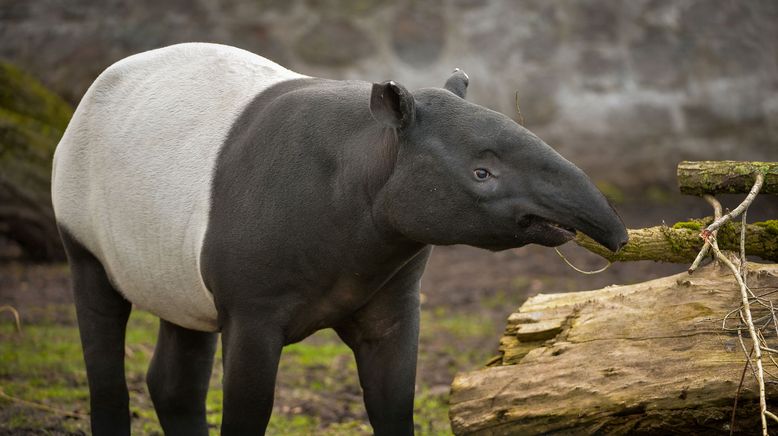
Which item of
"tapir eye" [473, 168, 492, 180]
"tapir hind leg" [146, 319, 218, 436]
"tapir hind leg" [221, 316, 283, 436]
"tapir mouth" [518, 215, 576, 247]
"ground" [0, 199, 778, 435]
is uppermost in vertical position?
"tapir eye" [473, 168, 492, 180]

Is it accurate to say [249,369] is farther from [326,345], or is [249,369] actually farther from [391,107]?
[326,345]

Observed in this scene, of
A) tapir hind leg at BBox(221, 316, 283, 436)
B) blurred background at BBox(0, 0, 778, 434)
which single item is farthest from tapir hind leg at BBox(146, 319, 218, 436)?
blurred background at BBox(0, 0, 778, 434)

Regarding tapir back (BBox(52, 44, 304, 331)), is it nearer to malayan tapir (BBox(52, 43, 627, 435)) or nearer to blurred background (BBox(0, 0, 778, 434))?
malayan tapir (BBox(52, 43, 627, 435))

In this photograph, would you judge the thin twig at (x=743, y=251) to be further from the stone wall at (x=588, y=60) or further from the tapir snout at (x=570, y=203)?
the stone wall at (x=588, y=60)

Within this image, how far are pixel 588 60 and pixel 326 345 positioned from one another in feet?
16.5

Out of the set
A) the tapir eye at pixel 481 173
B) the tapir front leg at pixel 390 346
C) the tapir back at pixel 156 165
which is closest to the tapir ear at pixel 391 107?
the tapir eye at pixel 481 173

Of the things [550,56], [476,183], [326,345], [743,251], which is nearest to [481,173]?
[476,183]

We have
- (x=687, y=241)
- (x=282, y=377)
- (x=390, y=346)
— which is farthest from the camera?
(x=282, y=377)

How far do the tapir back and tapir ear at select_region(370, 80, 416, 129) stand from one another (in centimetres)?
86

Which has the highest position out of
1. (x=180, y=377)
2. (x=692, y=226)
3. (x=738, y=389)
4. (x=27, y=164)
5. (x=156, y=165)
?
(x=692, y=226)

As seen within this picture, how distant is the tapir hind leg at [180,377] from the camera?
4.92m

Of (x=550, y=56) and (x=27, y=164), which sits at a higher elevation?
(x=550, y=56)

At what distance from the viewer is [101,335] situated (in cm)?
461

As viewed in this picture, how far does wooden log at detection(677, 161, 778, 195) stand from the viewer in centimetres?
393
